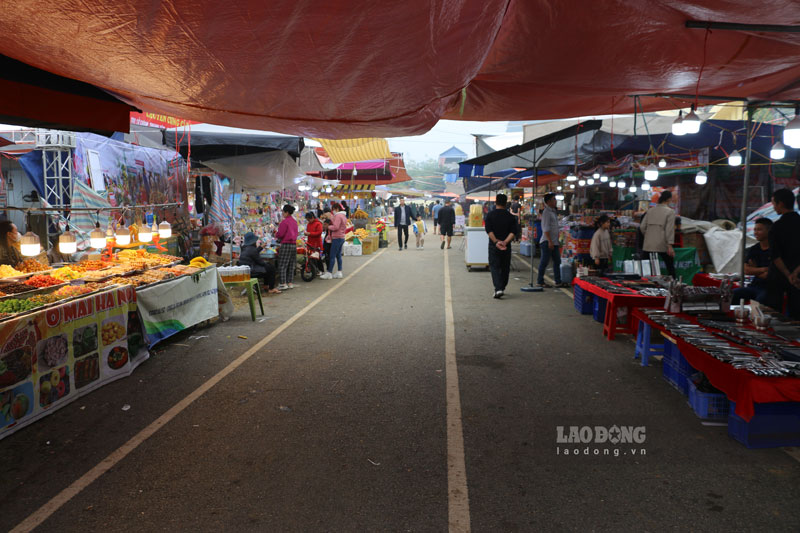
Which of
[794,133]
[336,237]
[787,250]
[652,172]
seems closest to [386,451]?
[787,250]

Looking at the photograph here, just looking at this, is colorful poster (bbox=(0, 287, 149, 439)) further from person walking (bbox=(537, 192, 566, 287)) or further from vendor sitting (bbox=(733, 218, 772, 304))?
person walking (bbox=(537, 192, 566, 287))

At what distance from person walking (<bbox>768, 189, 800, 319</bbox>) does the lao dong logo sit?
2999mm

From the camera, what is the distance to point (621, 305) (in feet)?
21.8

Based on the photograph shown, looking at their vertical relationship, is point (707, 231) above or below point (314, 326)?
above

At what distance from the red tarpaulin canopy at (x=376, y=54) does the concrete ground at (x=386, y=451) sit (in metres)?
3.03

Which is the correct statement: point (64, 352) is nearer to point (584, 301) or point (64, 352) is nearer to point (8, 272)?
point (8, 272)

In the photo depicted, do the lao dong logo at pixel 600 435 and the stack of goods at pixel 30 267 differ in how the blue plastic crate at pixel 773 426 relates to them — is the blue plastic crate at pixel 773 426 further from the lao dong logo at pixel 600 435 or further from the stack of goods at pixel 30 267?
the stack of goods at pixel 30 267

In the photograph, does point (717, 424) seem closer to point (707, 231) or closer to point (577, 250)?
point (577, 250)

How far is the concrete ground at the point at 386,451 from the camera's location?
3068mm

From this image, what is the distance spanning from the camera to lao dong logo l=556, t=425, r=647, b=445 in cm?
404

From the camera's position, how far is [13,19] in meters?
2.86

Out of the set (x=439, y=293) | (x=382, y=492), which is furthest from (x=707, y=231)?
(x=382, y=492)

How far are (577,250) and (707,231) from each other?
3090 mm

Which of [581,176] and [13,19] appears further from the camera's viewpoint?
[581,176]
